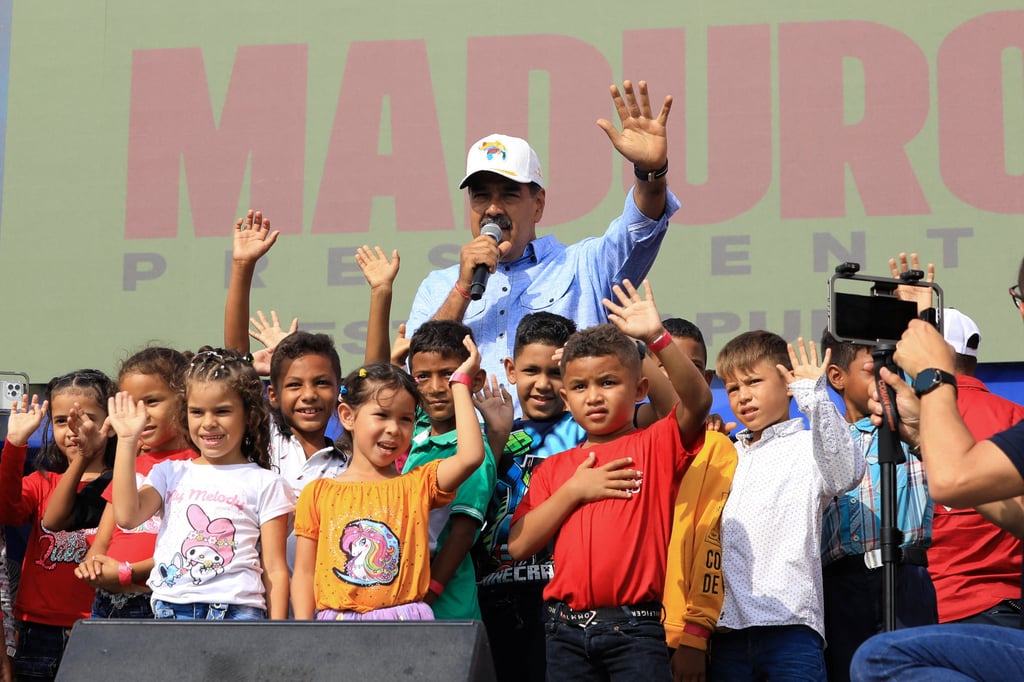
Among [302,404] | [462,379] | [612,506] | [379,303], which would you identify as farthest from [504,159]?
[612,506]

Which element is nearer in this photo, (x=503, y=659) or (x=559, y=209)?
(x=503, y=659)

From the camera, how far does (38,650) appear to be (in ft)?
12.9

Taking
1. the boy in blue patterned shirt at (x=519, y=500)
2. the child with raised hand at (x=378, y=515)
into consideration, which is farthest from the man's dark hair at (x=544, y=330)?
the child with raised hand at (x=378, y=515)

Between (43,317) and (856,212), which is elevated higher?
(856,212)

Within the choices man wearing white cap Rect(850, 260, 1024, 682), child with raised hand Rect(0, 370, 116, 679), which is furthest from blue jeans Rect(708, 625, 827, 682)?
child with raised hand Rect(0, 370, 116, 679)

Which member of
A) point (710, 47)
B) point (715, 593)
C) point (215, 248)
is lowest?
point (715, 593)

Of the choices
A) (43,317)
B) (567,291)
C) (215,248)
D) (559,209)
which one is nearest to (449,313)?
(567,291)

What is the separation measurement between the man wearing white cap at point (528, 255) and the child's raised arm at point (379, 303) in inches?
5.3

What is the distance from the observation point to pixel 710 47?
235 inches

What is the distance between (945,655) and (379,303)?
239 centimetres

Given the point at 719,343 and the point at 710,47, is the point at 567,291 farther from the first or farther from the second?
the point at 710,47

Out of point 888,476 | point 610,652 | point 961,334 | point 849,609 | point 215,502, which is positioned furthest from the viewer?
point 961,334

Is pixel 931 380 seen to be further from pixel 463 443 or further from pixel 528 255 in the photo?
pixel 528 255

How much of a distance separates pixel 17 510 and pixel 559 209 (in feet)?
9.58
